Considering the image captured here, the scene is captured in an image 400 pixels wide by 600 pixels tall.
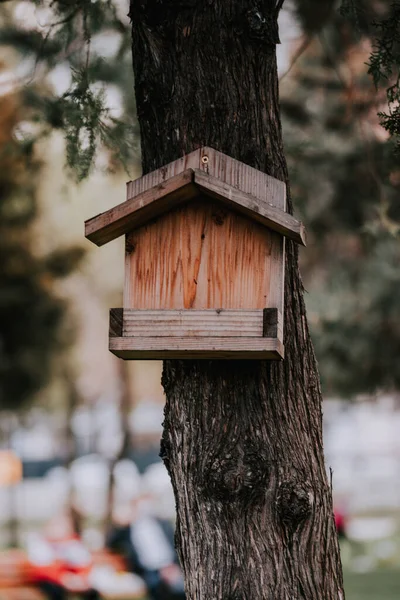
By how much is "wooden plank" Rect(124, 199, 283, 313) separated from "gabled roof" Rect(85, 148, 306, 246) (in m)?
0.05

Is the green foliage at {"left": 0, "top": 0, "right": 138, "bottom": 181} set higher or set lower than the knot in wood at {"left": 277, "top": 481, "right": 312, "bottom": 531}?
higher

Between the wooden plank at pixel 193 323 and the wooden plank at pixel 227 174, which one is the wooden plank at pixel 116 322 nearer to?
the wooden plank at pixel 193 323

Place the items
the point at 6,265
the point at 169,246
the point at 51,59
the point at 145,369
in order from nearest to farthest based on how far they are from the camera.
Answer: the point at 169,246, the point at 51,59, the point at 6,265, the point at 145,369

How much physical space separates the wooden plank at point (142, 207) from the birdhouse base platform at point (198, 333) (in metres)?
0.26

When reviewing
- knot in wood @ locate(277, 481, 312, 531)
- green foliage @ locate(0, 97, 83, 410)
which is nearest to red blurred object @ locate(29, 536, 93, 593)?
green foliage @ locate(0, 97, 83, 410)

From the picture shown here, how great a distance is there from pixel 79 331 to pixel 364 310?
4.01 meters

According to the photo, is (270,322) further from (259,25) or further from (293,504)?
(259,25)

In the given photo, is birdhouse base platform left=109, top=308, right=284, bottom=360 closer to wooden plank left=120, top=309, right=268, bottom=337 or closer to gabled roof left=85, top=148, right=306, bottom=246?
wooden plank left=120, top=309, right=268, bottom=337

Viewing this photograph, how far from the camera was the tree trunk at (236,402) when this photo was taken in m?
2.71

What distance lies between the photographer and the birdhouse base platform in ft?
8.56

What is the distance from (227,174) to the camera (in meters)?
2.74

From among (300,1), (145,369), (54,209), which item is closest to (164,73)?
(300,1)

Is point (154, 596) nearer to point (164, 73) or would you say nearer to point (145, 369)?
point (164, 73)

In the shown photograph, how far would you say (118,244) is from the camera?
14.7m
